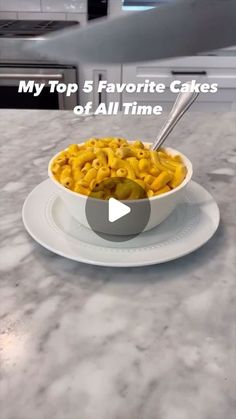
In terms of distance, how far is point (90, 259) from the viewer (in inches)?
21.4

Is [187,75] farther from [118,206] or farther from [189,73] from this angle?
[118,206]

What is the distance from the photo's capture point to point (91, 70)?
1970mm

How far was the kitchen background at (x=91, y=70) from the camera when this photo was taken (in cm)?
184

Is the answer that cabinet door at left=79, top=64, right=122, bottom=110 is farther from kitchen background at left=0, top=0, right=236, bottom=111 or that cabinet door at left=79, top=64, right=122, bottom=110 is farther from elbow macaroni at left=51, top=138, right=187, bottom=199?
elbow macaroni at left=51, top=138, right=187, bottom=199

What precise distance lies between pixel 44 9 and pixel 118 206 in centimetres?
185

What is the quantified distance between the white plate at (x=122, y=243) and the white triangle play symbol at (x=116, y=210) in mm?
39

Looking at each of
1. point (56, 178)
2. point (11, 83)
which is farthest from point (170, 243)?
point (11, 83)

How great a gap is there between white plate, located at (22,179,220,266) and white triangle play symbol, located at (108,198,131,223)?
39 mm

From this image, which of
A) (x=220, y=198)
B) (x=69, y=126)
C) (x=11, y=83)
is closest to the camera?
(x=220, y=198)

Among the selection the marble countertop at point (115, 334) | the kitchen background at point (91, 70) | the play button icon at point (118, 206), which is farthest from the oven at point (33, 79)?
the play button icon at point (118, 206)

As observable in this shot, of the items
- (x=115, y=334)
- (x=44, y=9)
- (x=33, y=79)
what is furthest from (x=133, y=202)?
(x=44, y=9)

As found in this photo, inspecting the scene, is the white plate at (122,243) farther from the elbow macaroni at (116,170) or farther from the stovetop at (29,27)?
the stovetop at (29,27)

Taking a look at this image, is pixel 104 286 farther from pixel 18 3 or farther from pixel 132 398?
pixel 18 3

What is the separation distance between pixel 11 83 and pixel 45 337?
1.57m
